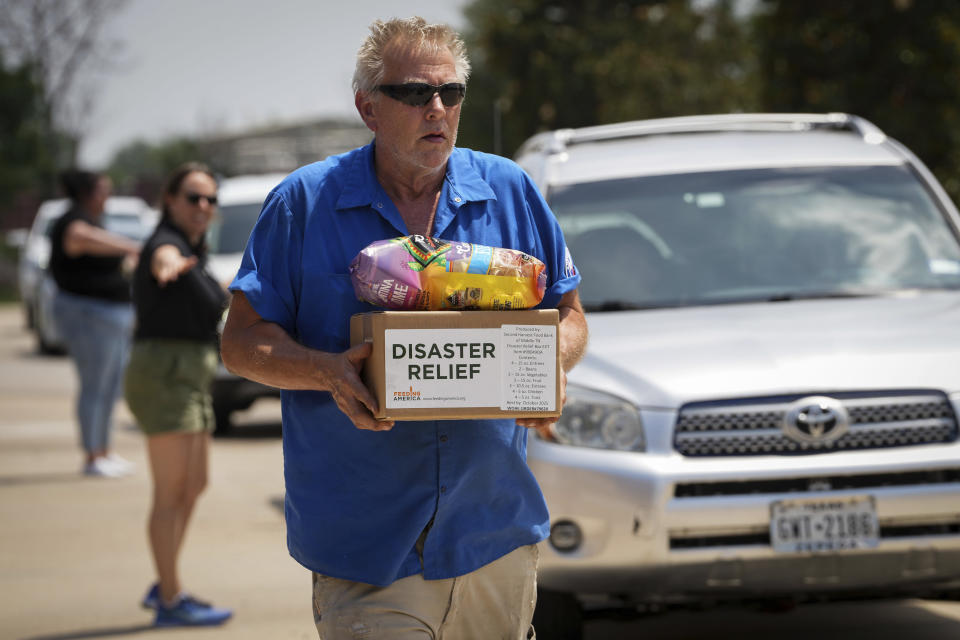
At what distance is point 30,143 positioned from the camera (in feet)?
171

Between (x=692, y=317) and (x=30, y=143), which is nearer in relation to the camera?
(x=692, y=317)

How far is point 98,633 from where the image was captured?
604 cm

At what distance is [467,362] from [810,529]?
200cm

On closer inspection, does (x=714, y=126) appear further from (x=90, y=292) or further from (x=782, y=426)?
(x=90, y=292)

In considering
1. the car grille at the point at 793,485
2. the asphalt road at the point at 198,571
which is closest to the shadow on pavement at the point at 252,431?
the asphalt road at the point at 198,571

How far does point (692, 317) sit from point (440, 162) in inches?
95.2

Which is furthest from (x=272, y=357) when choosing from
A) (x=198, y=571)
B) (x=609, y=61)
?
(x=609, y=61)

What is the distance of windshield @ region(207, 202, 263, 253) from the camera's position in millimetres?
12594

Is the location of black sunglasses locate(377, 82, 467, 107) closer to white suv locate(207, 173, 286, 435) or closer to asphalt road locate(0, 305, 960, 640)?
asphalt road locate(0, 305, 960, 640)

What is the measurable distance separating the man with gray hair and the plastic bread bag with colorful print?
15cm

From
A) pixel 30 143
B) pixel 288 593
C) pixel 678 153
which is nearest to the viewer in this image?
pixel 678 153

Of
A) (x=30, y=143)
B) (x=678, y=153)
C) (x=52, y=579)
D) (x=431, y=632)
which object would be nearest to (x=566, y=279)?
(x=431, y=632)

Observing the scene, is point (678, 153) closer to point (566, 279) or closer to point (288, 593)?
point (288, 593)

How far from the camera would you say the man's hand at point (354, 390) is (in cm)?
281
